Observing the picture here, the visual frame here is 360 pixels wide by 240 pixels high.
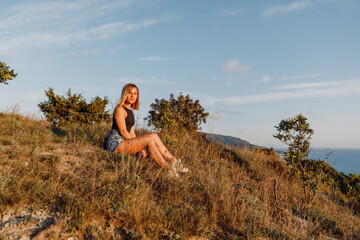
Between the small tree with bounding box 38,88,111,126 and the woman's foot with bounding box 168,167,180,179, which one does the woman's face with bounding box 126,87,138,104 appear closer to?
the woman's foot with bounding box 168,167,180,179

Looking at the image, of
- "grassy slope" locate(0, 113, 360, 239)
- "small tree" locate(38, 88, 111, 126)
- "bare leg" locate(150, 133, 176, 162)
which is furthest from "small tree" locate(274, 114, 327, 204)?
"small tree" locate(38, 88, 111, 126)

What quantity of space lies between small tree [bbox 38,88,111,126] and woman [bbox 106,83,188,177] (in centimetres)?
470

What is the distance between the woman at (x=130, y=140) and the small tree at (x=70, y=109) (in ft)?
15.4

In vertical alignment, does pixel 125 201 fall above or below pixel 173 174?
below

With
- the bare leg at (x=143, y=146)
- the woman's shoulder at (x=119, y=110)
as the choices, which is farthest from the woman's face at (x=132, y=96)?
the bare leg at (x=143, y=146)

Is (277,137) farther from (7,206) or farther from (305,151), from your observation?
(7,206)

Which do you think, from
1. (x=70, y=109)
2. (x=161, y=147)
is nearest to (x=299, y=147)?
(x=161, y=147)

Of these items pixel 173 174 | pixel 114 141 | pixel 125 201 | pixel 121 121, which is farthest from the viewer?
pixel 121 121

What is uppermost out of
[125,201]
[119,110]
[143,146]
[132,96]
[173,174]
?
[132,96]

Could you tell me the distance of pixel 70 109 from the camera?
9719mm

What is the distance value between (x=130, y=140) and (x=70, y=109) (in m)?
6.75

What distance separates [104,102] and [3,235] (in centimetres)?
925

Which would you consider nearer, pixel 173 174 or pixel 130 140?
pixel 173 174

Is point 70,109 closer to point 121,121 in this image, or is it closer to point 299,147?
point 121,121
